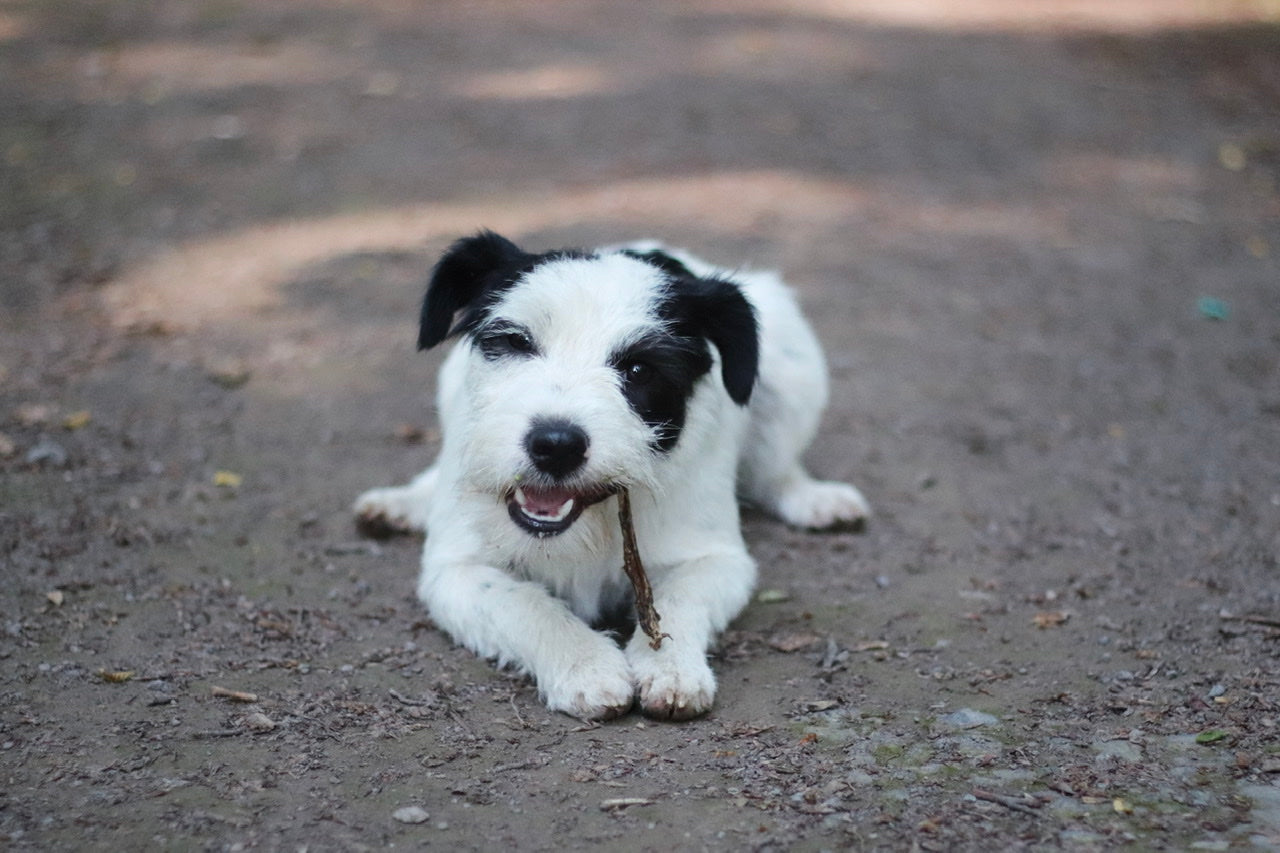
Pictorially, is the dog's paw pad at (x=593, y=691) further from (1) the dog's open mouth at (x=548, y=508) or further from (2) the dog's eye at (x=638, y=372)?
(2) the dog's eye at (x=638, y=372)

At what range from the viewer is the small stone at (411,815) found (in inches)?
123

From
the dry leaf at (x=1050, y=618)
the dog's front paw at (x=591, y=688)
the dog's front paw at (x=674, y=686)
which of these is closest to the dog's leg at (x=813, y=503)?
the dry leaf at (x=1050, y=618)

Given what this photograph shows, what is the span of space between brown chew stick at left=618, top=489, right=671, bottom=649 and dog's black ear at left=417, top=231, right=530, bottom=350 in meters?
0.94

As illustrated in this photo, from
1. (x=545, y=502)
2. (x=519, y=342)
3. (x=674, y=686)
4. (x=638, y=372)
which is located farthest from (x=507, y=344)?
(x=674, y=686)

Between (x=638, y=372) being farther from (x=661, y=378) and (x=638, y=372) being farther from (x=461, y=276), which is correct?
(x=461, y=276)

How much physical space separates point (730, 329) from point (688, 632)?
1063mm

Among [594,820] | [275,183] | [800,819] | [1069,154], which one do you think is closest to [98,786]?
[594,820]

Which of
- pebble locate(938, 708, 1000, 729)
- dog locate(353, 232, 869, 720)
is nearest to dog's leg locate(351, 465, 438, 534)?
dog locate(353, 232, 869, 720)

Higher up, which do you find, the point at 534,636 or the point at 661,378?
the point at 661,378

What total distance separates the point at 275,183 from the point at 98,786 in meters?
6.98

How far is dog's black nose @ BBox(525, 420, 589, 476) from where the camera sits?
3590mm

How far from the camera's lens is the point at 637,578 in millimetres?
3961

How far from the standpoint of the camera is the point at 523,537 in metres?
3.99

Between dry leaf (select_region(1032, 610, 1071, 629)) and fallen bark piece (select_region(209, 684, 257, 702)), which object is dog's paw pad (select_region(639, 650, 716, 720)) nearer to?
fallen bark piece (select_region(209, 684, 257, 702))
